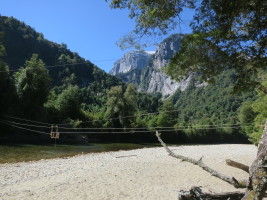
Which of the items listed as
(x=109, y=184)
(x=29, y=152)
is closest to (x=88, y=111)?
(x=29, y=152)

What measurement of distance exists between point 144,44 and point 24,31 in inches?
4786

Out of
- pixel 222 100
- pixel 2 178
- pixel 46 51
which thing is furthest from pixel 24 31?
pixel 2 178

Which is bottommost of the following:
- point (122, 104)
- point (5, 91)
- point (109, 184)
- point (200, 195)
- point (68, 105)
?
point (109, 184)

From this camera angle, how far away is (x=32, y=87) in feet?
116

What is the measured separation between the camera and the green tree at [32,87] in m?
34.8

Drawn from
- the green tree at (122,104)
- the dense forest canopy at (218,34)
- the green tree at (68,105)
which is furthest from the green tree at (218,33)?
the green tree at (68,105)

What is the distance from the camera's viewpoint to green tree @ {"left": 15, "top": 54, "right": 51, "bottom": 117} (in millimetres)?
34750

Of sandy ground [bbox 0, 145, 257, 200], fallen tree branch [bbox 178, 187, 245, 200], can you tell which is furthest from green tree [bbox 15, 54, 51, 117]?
fallen tree branch [bbox 178, 187, 245, 200]

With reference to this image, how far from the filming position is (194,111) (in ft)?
334

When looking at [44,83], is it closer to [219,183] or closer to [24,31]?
[219,183]

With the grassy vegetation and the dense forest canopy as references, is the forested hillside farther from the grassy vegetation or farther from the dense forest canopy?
the grassy vegetation

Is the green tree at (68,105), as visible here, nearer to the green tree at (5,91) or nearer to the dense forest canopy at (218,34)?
the green tree at (5,91)

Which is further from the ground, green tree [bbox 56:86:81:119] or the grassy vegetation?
green tree [bbox 56:86:81:119]

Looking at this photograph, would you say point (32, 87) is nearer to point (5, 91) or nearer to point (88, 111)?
point (5, 91)
